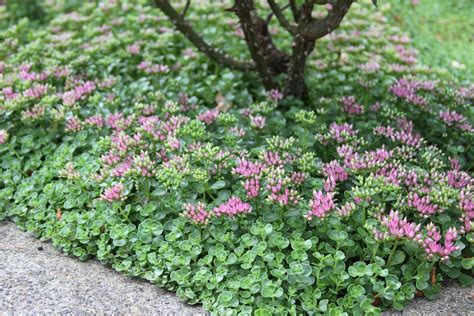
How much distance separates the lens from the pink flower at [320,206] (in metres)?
2.99

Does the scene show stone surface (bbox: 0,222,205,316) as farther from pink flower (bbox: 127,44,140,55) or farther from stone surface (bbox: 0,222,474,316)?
pink flower (bbox: 127,44,140,55)

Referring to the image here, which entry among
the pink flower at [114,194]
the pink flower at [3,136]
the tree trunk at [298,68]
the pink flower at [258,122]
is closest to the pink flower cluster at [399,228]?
the pink flower at [258,122]

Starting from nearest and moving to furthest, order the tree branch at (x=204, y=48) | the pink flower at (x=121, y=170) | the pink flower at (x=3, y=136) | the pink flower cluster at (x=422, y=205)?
the pink flower cluster at (x=422, y=205)
the pink flower at (x=121, y=170)
the pink flower at (x=3, y=136)
the tree branch at (x=204, y=48)

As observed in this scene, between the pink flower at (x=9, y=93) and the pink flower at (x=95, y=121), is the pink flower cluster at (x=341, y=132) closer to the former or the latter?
the pink flower at (x=95, y=121)

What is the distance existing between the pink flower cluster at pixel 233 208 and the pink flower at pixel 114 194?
0.59 meters

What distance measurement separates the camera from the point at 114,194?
3271 millimetres

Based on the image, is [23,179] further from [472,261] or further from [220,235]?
[472,261]

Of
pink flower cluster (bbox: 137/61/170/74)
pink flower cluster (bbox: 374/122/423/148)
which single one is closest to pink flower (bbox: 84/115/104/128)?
pink flower cluster (bbox: 137/61/170/74)

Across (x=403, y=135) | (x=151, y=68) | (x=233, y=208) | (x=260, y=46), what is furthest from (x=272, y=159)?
(x=151, y=68)

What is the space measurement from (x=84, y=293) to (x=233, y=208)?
0.90 m

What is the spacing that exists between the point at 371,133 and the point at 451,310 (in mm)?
1551

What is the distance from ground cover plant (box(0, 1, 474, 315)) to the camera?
115 inches

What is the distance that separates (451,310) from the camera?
2.89 m

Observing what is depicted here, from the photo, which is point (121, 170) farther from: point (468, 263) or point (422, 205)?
point (468, 263)
